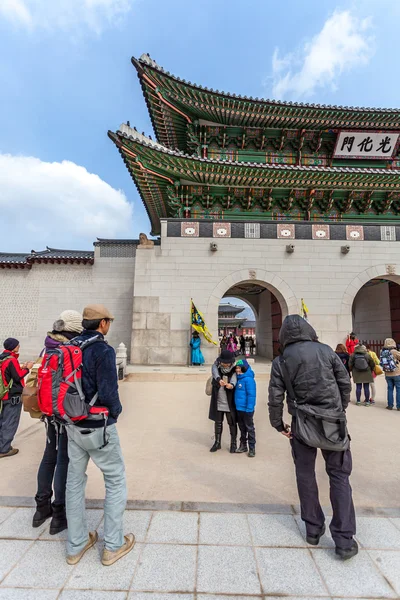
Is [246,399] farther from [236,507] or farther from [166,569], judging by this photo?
[166,569]

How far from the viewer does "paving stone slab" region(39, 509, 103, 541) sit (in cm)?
256

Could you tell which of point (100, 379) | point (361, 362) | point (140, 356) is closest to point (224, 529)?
point (100, 379)

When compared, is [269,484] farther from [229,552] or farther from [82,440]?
[82,440]

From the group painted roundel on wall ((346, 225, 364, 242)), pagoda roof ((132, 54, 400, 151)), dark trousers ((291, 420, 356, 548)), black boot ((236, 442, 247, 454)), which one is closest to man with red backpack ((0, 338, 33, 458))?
black boot ((236, 442, 247, 454))

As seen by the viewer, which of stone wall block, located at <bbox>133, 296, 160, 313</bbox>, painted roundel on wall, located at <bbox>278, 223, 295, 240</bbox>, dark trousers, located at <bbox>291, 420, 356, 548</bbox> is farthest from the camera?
painted roundel on wall, located at <bbox>278, 223, 295, 240</bbox>

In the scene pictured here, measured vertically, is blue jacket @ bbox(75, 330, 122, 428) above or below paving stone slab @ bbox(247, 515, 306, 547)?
A: above

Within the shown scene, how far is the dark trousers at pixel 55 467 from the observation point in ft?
8.89

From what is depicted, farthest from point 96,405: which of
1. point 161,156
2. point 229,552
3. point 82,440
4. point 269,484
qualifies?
point 161,156

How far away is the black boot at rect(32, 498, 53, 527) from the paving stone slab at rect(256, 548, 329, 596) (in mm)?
1875

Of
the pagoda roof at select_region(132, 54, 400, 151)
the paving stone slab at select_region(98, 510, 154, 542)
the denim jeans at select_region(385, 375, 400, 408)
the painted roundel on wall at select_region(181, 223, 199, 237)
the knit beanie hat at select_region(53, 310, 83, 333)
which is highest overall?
the pagoda roof at select_region(132, 54, 400, 151)

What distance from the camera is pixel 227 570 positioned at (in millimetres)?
2158

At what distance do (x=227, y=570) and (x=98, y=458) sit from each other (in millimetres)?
1196

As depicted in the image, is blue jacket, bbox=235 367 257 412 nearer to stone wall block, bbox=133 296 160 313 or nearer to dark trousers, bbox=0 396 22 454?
dark trousers, bbox=0 396 22 454

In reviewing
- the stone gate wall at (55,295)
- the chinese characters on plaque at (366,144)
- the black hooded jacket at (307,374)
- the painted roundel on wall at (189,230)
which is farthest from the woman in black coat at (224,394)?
the chinese characters on plaque at (366,144)
